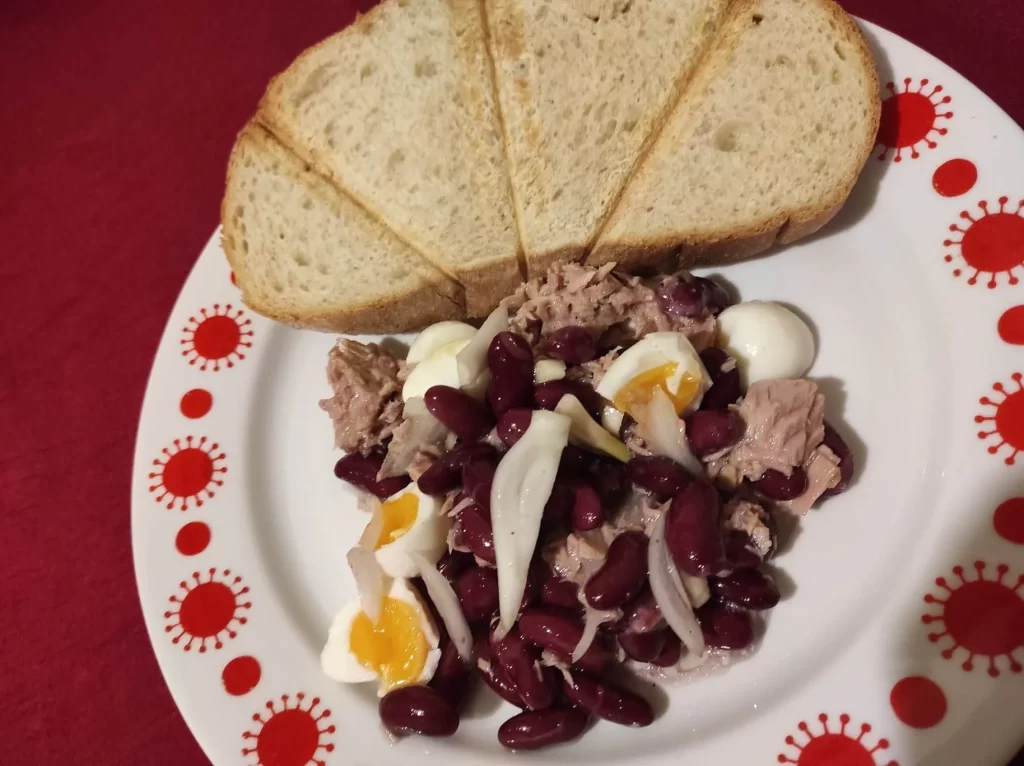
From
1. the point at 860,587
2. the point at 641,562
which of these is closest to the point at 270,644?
the point at 641,562

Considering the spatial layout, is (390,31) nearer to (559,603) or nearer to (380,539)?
(380,539)

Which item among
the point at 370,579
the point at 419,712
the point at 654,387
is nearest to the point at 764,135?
the point at 654,387

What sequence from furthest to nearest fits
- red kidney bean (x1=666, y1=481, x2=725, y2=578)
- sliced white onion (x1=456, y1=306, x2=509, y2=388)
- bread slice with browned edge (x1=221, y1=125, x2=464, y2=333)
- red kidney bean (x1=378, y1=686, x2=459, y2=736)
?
bread slice with browned edge (x1=221, y1=125, x2=464, y2=333), sliced white onion (x1=456, y1=306, x2=509, y2=388), red kidney bean (x1=378, y1=686, x2=459, y2=736), red kidney bean (x1=666, y1=481, x2=725, y2=578)

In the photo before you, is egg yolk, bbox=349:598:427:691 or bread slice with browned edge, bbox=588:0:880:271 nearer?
egg yolk, bbox=349:598:427:691

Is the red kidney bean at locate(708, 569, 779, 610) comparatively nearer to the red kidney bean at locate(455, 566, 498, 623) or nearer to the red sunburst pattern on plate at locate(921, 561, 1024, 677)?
the red sunburst pattern on plate at locate(921, 561, 1024, 677)

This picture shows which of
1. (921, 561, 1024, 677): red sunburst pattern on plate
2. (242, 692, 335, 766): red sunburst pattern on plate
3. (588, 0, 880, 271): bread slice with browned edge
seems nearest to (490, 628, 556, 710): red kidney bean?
(242, 692, 335, 766): red sunburst pattern on plate

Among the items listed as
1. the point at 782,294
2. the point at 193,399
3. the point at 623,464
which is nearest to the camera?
the point at 623,464
